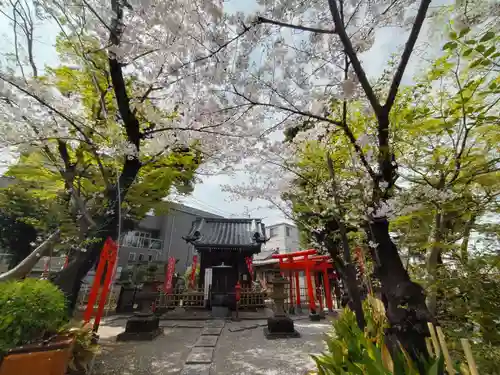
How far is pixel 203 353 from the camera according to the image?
6.30 meters

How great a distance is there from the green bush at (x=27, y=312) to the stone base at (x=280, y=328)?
646 centimetres

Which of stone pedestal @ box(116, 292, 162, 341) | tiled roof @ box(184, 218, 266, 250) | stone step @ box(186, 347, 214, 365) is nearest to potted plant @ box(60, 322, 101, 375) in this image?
stone step @ box(186, 347, 214, 365)

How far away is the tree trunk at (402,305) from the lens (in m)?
2.70

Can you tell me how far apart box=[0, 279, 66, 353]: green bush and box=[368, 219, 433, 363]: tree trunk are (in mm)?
5195

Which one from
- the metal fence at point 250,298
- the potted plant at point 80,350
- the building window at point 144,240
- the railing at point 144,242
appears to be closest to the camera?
the potted plant at point 80,350

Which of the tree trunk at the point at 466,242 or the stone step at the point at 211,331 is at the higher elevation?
the tree trunk at the point at 466,242

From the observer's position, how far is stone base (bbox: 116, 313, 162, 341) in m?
7.54

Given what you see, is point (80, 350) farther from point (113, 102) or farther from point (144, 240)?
point (144, 240)

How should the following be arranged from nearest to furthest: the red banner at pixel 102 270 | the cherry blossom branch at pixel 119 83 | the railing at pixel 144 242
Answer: the cherry blossom branch at pixel 119 83 < the red banner at pixel 102 270 < the railing at pixel 144 242

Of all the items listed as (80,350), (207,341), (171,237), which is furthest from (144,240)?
(80,350)

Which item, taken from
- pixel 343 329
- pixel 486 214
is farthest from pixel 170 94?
pixel 486 214

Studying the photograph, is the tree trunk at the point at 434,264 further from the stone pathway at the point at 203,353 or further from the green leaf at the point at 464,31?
the stone pathway at the point at 203,353

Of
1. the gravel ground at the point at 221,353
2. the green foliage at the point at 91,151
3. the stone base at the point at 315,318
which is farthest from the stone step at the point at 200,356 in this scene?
the stone base at the point at 315,318

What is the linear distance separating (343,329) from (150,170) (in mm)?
7056
